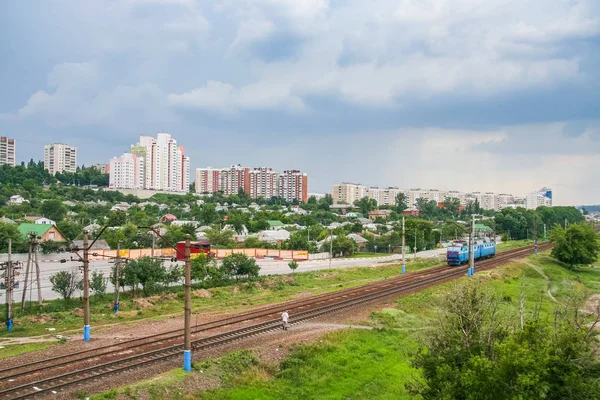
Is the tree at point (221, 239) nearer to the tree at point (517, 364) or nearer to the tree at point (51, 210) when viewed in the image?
the tree at point (51, 210)

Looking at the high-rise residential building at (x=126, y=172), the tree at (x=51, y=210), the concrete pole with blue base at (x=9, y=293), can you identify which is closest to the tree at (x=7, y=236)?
the concrete pole with blue base at (x=9, y=293)

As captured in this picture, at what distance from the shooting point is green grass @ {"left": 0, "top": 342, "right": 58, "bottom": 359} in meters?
21.8

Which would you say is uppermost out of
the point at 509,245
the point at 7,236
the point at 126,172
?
the point at 126,172

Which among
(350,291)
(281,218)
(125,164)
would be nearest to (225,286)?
(350,291)

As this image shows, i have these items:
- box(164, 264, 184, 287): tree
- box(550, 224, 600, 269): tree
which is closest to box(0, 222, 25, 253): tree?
box(164, 264, 184, 287): tree

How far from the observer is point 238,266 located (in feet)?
152

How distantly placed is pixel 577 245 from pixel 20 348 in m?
63.5

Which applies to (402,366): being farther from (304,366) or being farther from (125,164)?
(125,164)

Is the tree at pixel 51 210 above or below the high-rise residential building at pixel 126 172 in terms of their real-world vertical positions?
below

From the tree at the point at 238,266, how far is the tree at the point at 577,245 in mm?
42117

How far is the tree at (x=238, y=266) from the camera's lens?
45.7m

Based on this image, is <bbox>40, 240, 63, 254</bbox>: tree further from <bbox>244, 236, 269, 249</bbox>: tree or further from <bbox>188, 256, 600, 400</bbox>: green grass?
<bbox>188, 256, 600, 400</bbox>: green grass

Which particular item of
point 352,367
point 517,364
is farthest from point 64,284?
point 517,364

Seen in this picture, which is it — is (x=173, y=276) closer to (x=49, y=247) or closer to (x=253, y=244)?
(x=49, y=247)
